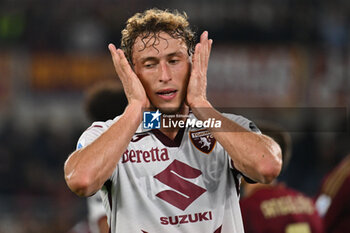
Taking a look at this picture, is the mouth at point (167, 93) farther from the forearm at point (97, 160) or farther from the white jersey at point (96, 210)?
the white jersey at point (96, 210)

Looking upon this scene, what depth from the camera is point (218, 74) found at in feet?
46.9

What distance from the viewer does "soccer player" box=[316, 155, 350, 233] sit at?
15.6 feet

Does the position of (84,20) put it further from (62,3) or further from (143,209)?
(143,209)

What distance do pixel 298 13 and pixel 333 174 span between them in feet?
32.2

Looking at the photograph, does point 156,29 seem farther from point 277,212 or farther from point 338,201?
point 338,201

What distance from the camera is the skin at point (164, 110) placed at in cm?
275

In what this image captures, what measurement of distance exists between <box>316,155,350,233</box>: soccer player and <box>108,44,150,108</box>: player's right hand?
234 cm

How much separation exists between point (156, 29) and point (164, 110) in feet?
1.36

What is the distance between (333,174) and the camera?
496 centimetres

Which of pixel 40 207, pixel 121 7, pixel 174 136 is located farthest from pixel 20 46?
pixel 174 136

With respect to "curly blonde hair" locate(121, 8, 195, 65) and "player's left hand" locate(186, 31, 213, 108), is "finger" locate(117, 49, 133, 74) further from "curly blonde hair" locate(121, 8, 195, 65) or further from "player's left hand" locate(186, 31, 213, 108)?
"player's left hand" locate(186, 31, 213, 108)

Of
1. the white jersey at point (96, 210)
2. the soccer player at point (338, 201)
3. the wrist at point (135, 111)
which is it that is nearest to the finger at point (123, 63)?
the wrist at point (135, 111)

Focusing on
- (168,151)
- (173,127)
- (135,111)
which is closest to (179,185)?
(168,151)

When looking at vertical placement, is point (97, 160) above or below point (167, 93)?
below
